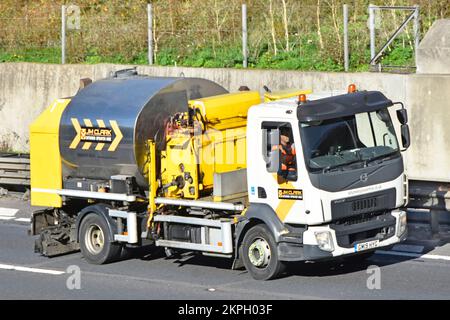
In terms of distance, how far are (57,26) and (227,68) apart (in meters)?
6.99

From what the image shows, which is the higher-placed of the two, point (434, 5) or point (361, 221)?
point (434, 5)

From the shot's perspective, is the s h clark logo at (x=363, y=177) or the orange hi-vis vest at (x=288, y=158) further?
the s h clark logo at (x=363, y=177)

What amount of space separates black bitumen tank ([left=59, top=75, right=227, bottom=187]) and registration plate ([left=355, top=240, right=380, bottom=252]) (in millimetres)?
3169

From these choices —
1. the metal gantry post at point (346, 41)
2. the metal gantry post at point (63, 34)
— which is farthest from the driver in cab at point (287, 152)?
the metal gantry post at point (63, 34)

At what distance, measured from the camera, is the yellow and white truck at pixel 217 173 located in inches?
547

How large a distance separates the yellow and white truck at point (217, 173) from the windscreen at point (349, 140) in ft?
0.05

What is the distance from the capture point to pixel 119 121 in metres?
15.5

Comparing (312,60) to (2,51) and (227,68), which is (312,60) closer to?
(227,68)

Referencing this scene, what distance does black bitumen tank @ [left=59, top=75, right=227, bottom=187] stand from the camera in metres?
15.4

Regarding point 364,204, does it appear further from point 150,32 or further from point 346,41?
point 150,32

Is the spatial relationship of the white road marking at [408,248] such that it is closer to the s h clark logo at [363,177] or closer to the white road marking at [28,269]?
the s h clark logo at [363,177]

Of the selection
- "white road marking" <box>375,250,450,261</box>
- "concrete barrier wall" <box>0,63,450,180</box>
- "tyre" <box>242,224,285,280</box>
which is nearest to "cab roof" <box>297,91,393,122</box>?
"tyre" <box>242,224,285,280</box>

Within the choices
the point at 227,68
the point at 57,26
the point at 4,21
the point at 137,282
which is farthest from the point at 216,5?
the point at 137,282

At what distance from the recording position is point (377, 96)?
47.4 ft
